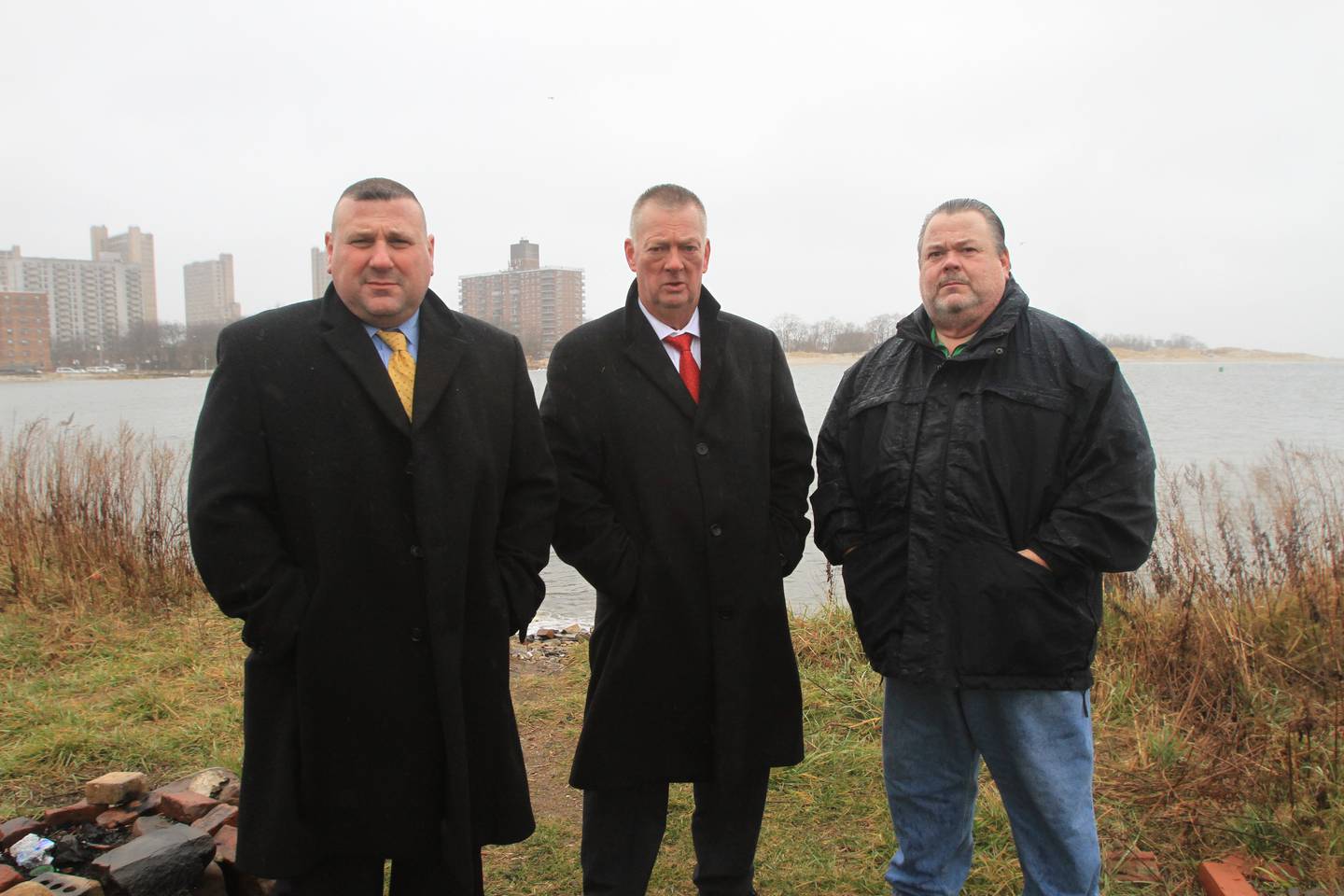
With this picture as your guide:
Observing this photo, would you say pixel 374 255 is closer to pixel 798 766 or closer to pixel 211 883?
pixel 211 883

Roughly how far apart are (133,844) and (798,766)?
8.28 feet

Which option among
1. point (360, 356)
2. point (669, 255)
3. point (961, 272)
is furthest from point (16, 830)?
point (961, 272)

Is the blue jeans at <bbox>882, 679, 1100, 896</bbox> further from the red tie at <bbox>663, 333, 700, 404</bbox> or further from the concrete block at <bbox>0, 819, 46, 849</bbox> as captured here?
the concrete block at <bbox>0, 819, 46, 849</bbox>

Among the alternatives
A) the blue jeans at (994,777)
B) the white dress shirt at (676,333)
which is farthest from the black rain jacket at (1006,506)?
the white dress shirt at (676,333)

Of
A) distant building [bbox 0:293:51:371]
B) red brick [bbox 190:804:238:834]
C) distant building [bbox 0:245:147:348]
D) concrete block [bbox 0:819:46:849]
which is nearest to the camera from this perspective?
concrete block [bbox 0:819:46:849]

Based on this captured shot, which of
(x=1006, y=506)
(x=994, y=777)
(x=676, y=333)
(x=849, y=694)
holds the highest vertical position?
(x=676, y=333)

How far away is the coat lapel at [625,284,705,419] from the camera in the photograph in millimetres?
2799

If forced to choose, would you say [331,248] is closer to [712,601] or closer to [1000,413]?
[712,601]

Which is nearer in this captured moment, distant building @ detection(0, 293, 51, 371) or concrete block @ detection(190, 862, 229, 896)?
concrete block @ detection(190, 862, 229, 896)

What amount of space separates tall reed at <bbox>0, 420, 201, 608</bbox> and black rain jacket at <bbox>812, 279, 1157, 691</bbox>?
5.80 metres

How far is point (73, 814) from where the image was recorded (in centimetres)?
315

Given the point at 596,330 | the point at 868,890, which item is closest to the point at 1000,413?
the point at 596,330

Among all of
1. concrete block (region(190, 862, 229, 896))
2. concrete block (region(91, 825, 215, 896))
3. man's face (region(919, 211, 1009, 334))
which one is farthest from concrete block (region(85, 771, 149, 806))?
man's face (region(919, 211, 1009, 334))

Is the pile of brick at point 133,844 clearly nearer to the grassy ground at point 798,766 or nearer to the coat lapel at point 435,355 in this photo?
the grassy ground at point 798,766
